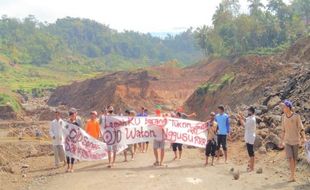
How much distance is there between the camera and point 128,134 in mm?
15805

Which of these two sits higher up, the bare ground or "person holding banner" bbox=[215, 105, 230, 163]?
"person holding banner" bbox=[215, 105, 230, 163]

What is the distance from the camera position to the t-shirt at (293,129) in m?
11.7

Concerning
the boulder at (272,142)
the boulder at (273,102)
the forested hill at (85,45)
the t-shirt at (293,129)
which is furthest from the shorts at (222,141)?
the forested hill at (85,45)

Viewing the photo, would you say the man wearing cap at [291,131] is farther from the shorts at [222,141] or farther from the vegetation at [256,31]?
the vegetation at [256,31]

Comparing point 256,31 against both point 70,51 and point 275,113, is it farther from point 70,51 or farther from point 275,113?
point 70,51

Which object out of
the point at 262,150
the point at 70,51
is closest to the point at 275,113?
the point at 262,150

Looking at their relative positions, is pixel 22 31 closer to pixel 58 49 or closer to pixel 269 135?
pixel 58 49

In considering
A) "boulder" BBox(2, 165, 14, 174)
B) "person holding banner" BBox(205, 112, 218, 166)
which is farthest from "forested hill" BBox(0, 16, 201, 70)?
"person holding banner" BBox(205, 112, 218, 166)

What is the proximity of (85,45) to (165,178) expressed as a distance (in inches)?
6027

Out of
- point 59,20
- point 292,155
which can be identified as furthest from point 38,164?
point 59,20

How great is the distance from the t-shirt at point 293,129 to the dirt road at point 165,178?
1.05m

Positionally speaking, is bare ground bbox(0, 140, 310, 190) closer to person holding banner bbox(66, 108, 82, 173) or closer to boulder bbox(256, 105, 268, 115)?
person holding banner bbox(66, 108, 82, 173)

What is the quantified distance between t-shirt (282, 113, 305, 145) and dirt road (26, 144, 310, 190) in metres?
1.05

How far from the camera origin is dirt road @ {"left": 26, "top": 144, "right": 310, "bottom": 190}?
40.0 feet
